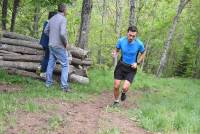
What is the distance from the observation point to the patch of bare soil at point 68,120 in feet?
25.8

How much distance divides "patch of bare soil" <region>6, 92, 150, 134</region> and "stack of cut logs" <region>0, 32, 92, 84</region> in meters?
4.26

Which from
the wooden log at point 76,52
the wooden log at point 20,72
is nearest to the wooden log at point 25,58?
the wooden log at point 20,72

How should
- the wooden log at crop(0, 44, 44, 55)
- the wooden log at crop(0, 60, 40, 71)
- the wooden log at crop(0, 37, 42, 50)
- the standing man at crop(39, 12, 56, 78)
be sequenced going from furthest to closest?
1. the wooden log at crop(0, 37, 42, 50)
2. the wooden log at crop(0, 44, 44, 55)
3. the wooden log at crop(0, 60, 40, 71)
4. the standing man at crop(39, 12, 56, 78)

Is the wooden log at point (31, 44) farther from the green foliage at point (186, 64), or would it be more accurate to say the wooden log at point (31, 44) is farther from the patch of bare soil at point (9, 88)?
the green foliage at point (186, 64)

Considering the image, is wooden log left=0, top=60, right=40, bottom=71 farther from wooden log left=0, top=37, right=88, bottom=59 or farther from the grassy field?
wooden log left=0, top=37, right=88, bottom=59

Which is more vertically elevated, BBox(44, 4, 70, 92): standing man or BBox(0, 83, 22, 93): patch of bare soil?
BBox(44, 4, 70, 92): standing man

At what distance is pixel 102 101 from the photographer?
12.4m

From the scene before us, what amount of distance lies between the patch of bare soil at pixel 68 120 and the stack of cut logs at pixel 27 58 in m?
4.26

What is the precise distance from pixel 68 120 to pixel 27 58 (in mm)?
6781

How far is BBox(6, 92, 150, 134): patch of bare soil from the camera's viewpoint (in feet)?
25.8

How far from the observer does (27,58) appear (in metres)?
15.0

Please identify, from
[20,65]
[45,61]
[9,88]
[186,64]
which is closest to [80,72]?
[45,61]

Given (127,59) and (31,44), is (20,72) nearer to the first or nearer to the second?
(31,44)

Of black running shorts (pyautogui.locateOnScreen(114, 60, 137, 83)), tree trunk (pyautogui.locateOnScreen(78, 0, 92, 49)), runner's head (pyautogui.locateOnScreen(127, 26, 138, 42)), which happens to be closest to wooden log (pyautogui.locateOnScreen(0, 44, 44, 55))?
tree trunk (pyautogui.locateOnScreen(78, 0, 92, 49))
